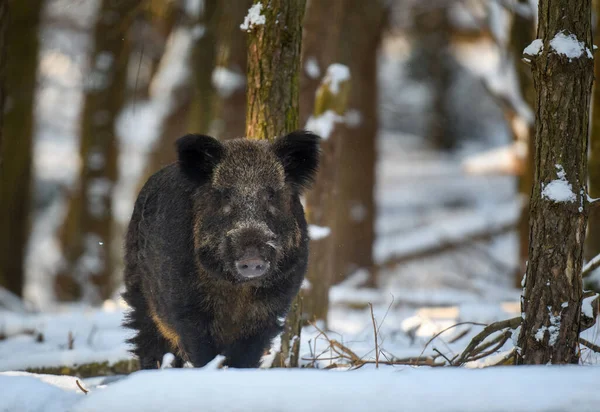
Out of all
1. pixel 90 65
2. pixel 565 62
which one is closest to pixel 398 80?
pixel 90 65

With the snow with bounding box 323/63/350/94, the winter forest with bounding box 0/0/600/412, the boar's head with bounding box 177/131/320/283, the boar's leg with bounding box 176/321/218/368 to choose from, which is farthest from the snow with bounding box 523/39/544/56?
the snow with bounding box 323/63/350/94

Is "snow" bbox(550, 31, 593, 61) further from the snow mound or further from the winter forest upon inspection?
the snow mound

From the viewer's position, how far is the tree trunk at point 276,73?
527cm

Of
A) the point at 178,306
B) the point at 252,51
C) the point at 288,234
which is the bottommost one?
the point at 178,306

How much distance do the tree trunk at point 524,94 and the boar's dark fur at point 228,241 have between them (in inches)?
191

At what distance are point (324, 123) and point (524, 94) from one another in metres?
5.10

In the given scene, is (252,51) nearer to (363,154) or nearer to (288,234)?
(288,234)

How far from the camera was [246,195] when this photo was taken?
4633 mm

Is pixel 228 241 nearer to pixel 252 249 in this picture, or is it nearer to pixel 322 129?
pixel 252 249

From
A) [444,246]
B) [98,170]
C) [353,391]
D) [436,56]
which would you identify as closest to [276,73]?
[353,391]

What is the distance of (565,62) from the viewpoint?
371 centimetres

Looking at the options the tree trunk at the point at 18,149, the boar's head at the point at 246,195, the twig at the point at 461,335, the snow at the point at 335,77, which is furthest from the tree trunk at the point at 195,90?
the twig at the point at 461,335

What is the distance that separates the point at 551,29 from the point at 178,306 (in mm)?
2619

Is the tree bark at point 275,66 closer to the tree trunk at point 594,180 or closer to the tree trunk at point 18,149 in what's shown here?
the tree trunk at point 594,180
